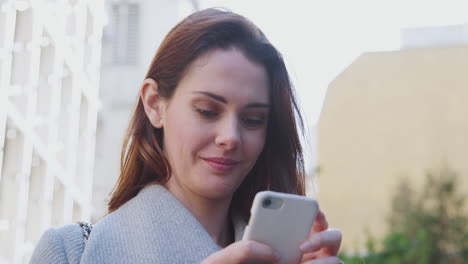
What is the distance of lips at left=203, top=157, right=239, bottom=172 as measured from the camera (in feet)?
5.79

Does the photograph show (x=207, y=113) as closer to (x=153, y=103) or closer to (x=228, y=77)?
(x=228, y=77)

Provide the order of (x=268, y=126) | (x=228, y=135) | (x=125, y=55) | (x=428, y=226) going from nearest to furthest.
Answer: (x=228, y=135)
(x=268, y=126)
(x=428, y=226)
(x=125, y=55)

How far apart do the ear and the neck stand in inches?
5.7

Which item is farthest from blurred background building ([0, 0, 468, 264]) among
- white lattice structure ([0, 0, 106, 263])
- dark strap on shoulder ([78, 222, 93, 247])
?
dark strap on shoulder ([78, 222, 93, 247])

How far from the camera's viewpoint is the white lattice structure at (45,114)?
12969 millimetres

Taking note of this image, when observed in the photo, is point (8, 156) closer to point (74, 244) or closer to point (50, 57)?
point (50, 57)

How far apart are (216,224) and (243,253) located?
42 cm

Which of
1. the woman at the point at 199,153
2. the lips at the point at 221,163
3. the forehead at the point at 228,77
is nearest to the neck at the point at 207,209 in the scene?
the woman at the point at 199,153

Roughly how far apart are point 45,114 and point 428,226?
284 inches

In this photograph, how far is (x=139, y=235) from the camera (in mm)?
1791

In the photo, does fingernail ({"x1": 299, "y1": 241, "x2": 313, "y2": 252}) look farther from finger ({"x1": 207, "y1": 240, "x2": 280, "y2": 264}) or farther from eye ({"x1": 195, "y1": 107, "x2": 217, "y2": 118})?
eye ({"x1": 195, "y1": 107, "x2": 217, "y2": 118})

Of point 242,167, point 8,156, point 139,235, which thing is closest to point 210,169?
point 242,167

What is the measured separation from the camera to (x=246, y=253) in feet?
4.90

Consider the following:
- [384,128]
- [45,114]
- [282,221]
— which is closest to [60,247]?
[282,221]
